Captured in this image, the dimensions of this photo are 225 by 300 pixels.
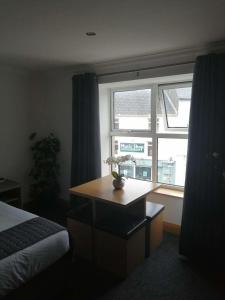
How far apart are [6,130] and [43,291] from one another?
2.53 meters

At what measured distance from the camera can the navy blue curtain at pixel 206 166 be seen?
2322mm

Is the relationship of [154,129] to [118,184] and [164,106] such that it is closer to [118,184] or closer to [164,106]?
[164,106]

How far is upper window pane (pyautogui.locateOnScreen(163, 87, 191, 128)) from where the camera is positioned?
122 inches

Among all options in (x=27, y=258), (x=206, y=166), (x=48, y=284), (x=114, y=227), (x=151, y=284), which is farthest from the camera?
(x=206, y=166)

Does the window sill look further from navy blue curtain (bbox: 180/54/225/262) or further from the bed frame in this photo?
the bed frame

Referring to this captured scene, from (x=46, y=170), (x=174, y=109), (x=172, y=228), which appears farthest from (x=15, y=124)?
(x=172, y=228)

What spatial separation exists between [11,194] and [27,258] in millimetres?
1916

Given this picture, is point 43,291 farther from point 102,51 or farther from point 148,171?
point 102,51

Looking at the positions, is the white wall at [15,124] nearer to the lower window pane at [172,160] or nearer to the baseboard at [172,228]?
the lower window pane at [172,160]

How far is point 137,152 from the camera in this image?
3.59 meters

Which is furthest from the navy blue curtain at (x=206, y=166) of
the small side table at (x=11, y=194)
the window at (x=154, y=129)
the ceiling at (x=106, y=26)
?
the small side table at (x=11, y=194)

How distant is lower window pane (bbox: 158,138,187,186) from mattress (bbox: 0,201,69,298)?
1834 millimetres

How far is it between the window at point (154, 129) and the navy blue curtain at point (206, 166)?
0.69 meters

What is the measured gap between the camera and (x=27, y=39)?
230 centimetres
